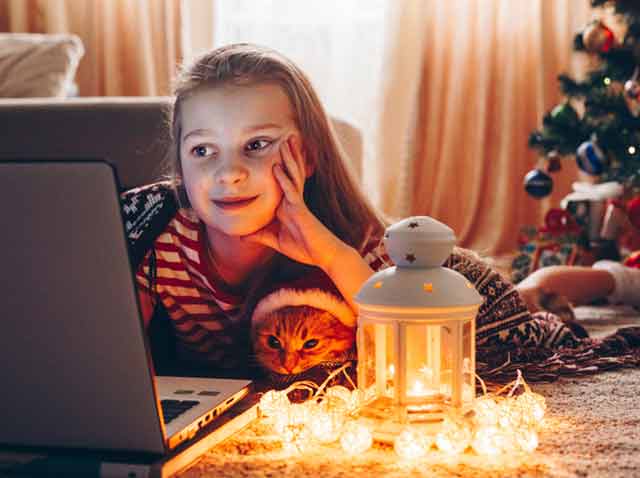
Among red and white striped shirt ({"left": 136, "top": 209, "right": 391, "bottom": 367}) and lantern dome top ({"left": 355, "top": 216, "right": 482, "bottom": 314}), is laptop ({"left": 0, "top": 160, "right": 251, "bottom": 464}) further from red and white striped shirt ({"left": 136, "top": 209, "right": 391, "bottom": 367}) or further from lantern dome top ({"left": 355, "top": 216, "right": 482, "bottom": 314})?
red and white striped shirt ({"left": 136, "top": 209, "right": 391, "bottom": 367})

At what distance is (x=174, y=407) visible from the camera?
946 millimetres

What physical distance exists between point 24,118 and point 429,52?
215 cm

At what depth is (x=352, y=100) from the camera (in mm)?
3426

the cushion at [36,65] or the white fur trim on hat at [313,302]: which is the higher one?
the cushion at [36,65]

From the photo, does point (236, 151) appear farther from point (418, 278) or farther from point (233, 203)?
point (418, 278)

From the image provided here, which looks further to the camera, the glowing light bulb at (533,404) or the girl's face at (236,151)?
the girl's face at (236,151)

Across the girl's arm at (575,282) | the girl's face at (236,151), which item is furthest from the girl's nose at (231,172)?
the girl's arm at (575,282)

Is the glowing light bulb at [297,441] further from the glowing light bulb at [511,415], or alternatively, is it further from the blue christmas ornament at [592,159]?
the blue christmas ornament at [592,159]

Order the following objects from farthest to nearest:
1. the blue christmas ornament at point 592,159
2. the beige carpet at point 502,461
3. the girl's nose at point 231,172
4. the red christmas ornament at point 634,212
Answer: the blue christmas ornament at point 592,159, the red christmas ornament at point 634,212, the girl's nose at point 231,172, the beige carpet at point 502,461

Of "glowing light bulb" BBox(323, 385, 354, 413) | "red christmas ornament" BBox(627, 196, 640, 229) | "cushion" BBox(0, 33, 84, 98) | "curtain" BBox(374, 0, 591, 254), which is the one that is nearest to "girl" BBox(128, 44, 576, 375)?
"glowing light bulb" BBox(323, 385, 354, 413)

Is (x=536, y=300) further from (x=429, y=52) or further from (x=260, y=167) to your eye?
(x=429, y=52)

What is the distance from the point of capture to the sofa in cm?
148

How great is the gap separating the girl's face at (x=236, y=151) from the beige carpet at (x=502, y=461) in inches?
10.8

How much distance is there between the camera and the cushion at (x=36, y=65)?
2045 mm
